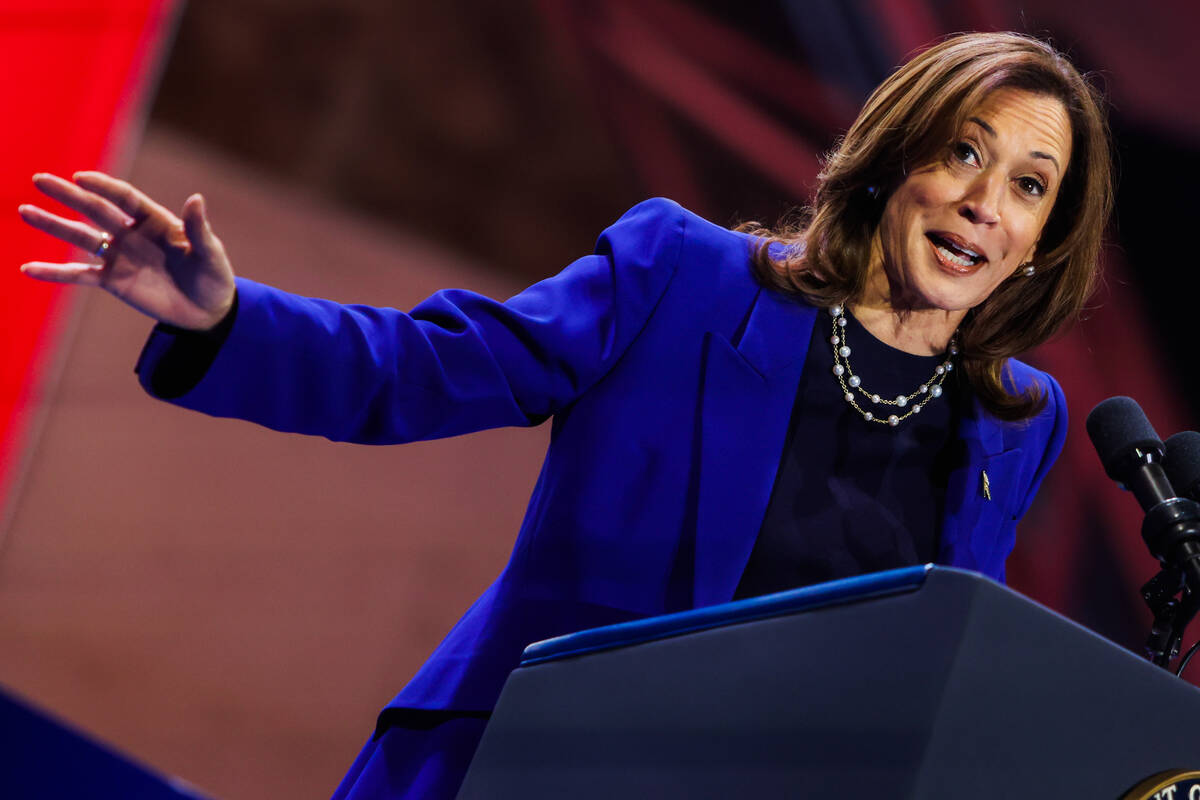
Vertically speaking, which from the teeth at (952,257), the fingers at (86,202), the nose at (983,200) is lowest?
the fingers at (86,202)

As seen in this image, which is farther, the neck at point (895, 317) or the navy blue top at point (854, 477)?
the neck at point (895, 317)

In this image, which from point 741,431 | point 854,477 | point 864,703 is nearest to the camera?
point 864,703

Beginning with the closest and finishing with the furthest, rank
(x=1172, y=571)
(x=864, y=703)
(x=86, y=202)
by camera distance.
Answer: (x=864, y=703) < (x=86, y=202) < (x=1172, y=571)

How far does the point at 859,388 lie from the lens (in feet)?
4.48

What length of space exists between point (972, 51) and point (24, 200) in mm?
2564

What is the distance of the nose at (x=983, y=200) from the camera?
135 centimetres

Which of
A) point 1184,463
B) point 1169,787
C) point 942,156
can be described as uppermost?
point 942,156

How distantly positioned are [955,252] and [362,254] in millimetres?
2273

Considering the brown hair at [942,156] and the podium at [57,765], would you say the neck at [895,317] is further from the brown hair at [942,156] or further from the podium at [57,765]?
the podium at [57,765]

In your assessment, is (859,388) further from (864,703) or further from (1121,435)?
(864,703)

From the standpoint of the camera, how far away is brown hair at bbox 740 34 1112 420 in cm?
139

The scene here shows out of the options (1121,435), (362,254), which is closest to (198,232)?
(1121,435)

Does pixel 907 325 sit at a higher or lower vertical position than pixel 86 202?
higher

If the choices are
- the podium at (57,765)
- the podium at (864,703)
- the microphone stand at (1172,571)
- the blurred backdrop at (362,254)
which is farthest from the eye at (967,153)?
the blurred backdrop at (362,254)
